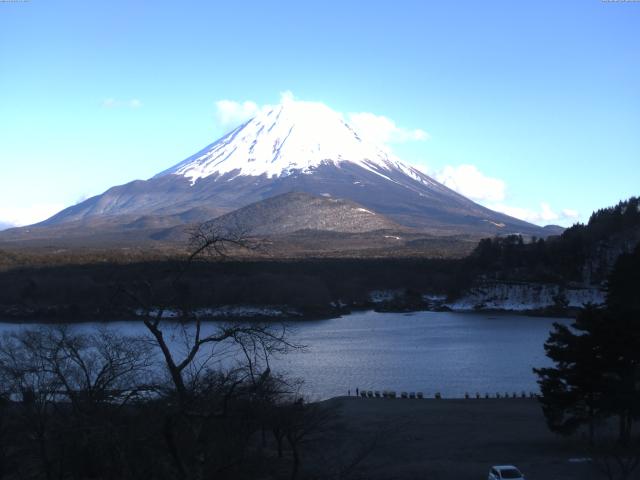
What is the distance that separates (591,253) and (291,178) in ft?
290

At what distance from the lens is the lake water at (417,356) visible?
19.6 m

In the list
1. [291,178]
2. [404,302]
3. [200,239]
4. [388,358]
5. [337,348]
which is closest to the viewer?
[200,239]

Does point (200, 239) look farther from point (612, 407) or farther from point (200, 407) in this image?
point (612, 407)

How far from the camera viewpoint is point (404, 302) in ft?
155

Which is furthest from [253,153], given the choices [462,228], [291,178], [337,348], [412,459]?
[412,459]

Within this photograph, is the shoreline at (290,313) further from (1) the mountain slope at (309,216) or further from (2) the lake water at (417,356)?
(1) the mountain slope at (309,216)

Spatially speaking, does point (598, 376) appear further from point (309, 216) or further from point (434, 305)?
point (309, 216)

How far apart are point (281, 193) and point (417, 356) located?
98278 mm

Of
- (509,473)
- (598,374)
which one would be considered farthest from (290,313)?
(509,473)

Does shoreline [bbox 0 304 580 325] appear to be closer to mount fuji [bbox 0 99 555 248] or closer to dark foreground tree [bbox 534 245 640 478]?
dark foreground tree [bbox 534 245 640 478]

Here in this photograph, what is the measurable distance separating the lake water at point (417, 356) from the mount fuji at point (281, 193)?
6312 centimetres

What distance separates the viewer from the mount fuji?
104m

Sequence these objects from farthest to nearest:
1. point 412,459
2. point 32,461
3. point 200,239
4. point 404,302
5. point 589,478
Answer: point 404,302, point 412,459, point 589,478, point 32,461, point 200,239

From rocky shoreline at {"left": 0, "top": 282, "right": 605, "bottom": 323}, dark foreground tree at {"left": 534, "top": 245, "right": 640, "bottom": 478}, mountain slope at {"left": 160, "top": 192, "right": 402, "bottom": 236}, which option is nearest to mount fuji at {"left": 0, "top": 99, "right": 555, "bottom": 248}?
mountain slope at {"left": 160, "top": 192, "right": 402, "bottom": 236}
